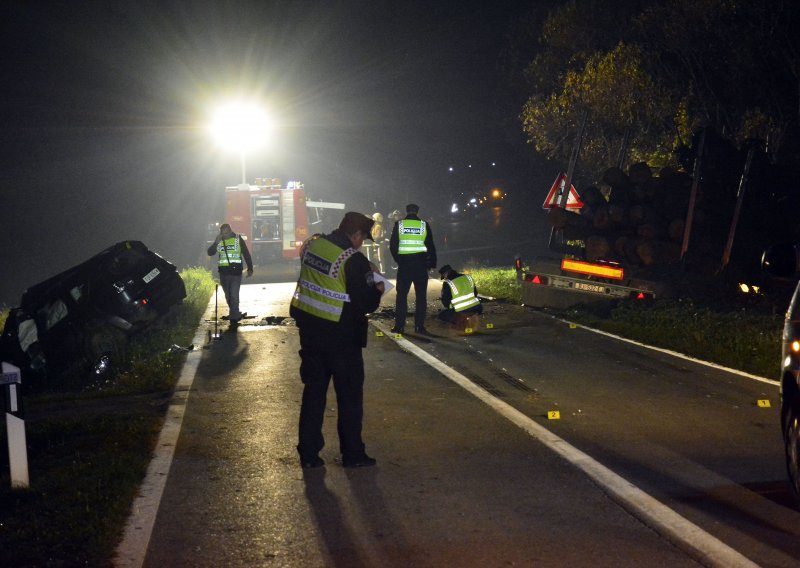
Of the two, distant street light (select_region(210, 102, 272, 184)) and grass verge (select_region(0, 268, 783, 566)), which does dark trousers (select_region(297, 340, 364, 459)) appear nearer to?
grass verge (select_region(0, 268, 783, 566))

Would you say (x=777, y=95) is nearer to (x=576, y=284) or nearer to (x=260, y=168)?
(x=576, y=284)

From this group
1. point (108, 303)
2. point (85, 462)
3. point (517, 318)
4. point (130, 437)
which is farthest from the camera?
point (517, 318)

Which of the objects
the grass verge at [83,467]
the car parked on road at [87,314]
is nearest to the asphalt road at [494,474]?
the grass verge at [83,467]

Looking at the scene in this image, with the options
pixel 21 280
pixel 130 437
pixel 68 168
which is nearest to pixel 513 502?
pixel 130 437

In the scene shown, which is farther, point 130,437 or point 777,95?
point 777,95

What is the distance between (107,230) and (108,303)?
4074cm

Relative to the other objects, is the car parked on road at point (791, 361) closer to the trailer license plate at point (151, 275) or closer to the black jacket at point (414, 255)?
the black jacket at point (414, 255)

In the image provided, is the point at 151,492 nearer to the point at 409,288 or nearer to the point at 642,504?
the point at 642,504

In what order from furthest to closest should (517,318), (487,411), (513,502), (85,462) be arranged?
(517,318)
(487,411)
(85,462)
(513,502)

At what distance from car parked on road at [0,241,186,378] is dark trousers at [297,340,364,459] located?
676 cm

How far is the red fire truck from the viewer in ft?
105

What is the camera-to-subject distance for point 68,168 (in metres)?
57.2

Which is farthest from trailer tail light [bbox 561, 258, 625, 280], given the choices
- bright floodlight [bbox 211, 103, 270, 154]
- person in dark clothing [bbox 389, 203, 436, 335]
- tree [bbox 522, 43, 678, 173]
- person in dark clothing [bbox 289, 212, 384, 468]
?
bright floodlight [bbox 211, 103, 270, 154]

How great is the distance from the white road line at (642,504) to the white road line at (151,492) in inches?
106
